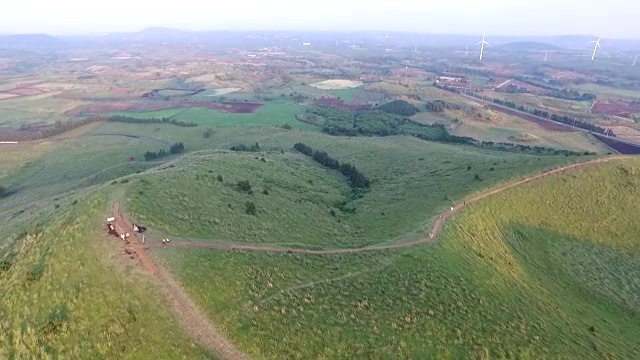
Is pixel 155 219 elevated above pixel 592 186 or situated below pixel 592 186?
above

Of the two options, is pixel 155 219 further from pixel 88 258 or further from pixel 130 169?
pixel 130 169

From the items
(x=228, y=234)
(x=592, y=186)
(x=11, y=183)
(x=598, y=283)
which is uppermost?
(x=228, y=234)

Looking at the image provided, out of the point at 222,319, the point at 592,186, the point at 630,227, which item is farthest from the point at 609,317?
the point at 222,319

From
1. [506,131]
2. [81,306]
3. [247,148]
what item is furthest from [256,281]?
[506,131]

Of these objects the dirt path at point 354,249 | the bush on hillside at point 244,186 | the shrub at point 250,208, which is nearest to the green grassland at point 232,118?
the bush on hillside at point 244,186

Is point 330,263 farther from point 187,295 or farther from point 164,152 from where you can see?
point 164,152

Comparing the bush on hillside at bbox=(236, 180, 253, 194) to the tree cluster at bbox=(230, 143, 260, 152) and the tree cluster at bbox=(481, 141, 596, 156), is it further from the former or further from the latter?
the tree cluster at bbox=(481, 141, 596, 156)

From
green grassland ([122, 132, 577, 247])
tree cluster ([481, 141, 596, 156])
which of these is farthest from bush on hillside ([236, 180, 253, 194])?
tree cluster ([481, 141, 596, 156])
